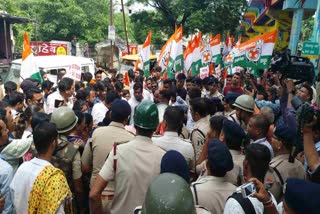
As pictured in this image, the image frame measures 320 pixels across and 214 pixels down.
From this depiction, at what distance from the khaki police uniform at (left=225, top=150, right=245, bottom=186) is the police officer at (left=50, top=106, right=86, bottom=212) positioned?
1.35 metres

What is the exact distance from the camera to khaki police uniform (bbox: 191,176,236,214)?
2520 millimetres

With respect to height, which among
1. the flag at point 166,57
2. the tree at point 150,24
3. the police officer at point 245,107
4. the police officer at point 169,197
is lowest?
the police officer at point 245,107

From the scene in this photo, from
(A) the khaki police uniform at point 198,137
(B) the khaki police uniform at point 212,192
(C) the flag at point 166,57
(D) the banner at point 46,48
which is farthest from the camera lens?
(D) the banner at point 46,48

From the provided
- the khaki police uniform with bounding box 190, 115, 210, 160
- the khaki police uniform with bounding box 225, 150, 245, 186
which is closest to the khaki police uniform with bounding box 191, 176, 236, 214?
the khaki police uniform with bounding box 225, 150, 245, 186

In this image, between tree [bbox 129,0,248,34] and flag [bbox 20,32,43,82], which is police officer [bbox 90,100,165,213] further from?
tree [bbox 129,0,248,34]

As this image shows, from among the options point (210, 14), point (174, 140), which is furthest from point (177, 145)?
point (210, 14)

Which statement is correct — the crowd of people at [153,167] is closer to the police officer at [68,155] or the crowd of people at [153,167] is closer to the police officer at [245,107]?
the police officer at [68,155]

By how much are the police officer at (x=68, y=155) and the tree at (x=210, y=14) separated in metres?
25.2

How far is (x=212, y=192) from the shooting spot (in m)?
2.55

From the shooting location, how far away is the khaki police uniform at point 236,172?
2.97 meters

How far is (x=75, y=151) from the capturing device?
3.34 meters

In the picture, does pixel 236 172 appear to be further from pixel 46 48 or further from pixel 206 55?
pixel 46 48

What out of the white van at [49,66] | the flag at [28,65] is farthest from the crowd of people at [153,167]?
the white van at [49,66]

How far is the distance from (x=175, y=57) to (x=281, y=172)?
6186mm
